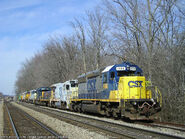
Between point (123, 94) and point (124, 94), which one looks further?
point (124, 94)

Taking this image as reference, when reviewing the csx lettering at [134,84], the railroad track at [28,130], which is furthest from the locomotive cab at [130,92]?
Answer: the railroad track at [28,130]

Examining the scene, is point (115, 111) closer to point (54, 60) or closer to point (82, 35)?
point (82, 35)

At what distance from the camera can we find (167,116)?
14328mm

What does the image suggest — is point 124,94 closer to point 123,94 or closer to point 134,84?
point 123,94

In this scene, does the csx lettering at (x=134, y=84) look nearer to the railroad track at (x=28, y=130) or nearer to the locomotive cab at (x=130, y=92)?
the locomotive cab at (x=130, y=92)

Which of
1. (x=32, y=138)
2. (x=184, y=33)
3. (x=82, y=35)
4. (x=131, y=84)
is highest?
(x=82, y=35)

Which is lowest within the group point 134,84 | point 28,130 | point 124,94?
point 28,130

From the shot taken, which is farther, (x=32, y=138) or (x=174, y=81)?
(x=174, y=81)

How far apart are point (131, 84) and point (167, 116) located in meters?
3.22

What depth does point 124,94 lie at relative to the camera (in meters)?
13.3

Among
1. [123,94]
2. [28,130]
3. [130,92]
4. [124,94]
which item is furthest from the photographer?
[130,92]

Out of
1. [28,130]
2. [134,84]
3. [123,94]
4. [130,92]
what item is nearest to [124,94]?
[123,94]

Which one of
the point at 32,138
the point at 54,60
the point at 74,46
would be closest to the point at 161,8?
the point at 32,138

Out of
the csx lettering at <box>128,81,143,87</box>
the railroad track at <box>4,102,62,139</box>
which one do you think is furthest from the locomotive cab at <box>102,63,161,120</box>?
the railroad track at <box>4,102,62,139</box>
